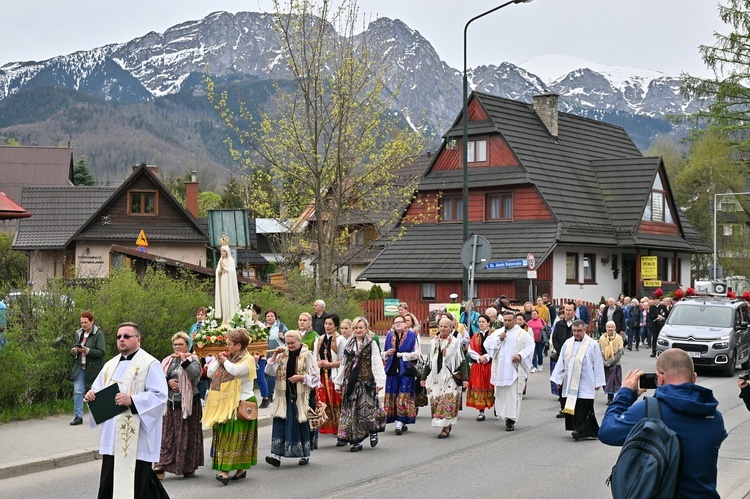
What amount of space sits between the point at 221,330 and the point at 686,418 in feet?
27.6

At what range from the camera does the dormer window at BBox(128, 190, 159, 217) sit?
55.4 m

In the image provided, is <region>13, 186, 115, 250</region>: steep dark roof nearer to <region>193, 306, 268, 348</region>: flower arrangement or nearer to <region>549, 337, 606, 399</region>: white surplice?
<region>193, 306, 268, 348</region>: flower arrangement

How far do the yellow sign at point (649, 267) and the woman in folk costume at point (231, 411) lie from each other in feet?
121

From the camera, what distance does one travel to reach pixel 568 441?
15234 mm

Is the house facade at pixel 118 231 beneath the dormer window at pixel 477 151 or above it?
beneath

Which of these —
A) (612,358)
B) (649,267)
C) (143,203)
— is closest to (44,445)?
(612,358)

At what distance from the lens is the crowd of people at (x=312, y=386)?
902cm

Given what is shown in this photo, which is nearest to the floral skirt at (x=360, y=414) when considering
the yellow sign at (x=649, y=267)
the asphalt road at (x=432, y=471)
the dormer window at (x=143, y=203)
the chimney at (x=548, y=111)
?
the asphalt road at (x=432, y=471)

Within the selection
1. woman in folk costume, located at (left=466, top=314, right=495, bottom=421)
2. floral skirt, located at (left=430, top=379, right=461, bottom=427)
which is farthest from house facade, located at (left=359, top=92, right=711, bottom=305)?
floral skirt, located at (left=430, top=379, right=461, bottom=427)

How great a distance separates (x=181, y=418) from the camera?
39.3 ft

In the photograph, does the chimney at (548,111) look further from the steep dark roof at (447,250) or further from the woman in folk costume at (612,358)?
the woman in folk costume at (612,358)

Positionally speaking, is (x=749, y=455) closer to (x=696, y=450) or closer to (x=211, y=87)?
(x=696, y=450)

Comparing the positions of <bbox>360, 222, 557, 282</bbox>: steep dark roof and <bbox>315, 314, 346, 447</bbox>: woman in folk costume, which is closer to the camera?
<bbox>315, 314, 346, 447</bbox>: woman in folk costume

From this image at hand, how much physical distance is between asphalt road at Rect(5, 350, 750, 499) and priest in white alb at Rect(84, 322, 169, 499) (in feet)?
6.89
